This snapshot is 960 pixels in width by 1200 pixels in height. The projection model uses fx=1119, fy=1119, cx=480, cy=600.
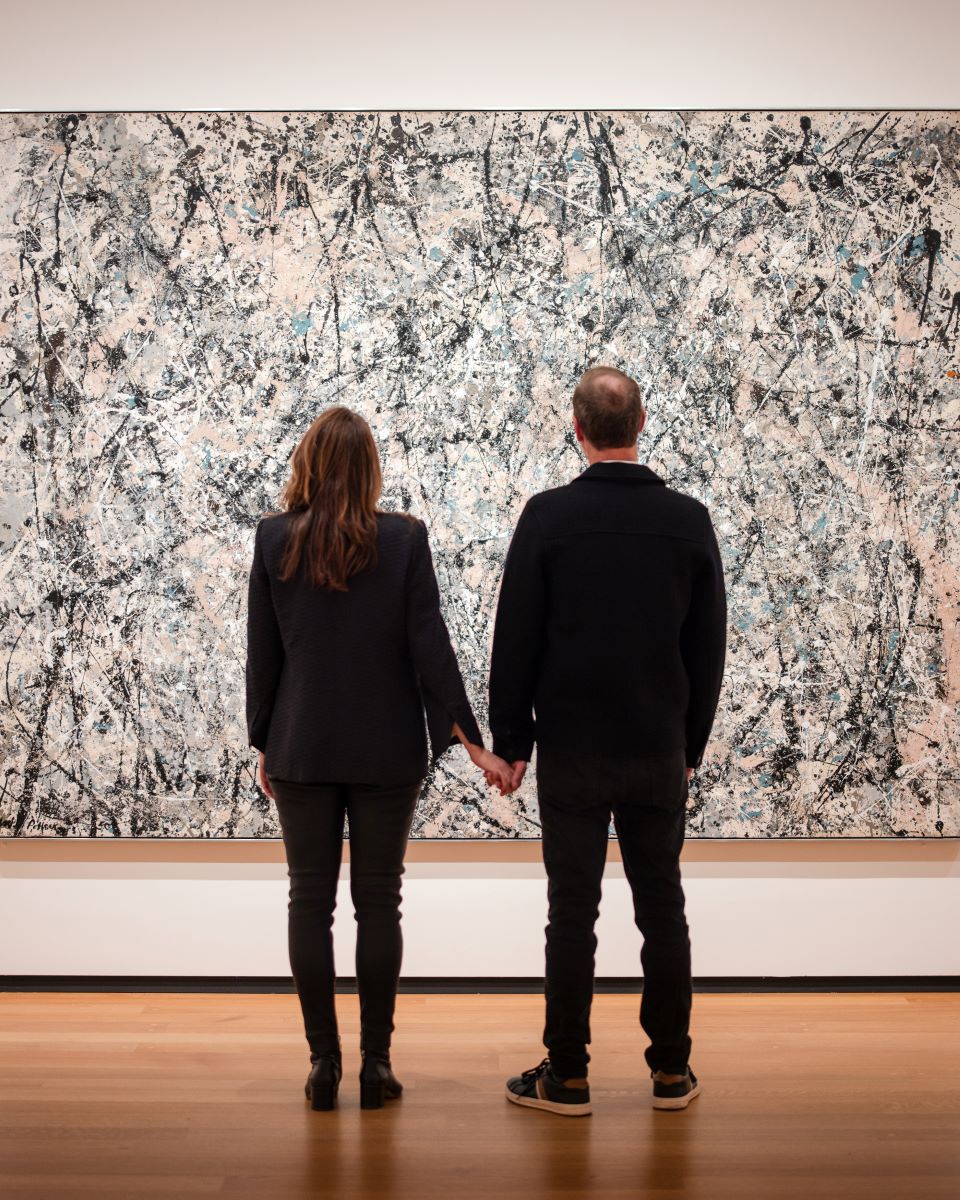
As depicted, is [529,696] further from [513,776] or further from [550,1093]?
[550,1093]

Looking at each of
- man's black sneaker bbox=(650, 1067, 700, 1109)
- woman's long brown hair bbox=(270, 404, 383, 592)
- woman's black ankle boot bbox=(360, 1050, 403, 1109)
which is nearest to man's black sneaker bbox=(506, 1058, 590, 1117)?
man's black sneaker bbox=(650, 1067, 700, 1109)

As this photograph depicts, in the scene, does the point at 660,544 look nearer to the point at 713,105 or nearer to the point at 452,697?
the point at 452,697

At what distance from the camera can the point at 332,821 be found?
236cm

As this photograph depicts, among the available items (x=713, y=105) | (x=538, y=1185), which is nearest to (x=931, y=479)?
(x=713, y=105)

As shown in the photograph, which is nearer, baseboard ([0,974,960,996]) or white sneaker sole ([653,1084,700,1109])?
white sneaker sole ([653,1084,700,1109])

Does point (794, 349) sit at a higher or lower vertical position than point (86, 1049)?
higher

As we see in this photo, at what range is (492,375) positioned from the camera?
3.10 metres

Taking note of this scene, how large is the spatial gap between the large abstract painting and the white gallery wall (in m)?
0.12

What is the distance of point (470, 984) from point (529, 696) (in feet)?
3.98

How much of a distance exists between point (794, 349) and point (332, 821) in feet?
5.97

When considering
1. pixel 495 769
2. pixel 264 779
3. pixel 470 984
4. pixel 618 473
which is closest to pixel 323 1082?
pixel 264 779

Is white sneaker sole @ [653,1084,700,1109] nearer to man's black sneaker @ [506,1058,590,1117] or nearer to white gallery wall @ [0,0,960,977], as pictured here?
man's black sneaker @ [506,1058,590,1117]

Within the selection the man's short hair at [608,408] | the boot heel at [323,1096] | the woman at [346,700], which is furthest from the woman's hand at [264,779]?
the man's short hair at [608,408]

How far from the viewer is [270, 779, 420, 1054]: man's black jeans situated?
2.34m
